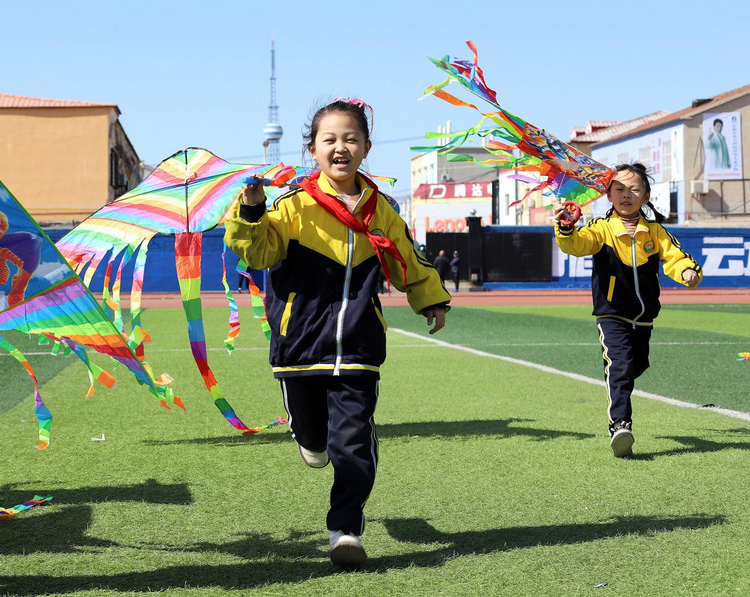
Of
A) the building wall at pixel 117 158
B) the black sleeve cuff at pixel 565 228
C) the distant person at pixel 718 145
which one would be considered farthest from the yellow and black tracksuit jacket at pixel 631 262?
the distant person at pixel 718 145

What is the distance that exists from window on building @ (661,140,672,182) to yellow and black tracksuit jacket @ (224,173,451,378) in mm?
48677

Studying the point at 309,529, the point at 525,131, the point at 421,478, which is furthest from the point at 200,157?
the point at 309,529

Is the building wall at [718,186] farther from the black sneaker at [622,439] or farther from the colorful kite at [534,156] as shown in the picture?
the black sneaker at [622,439]

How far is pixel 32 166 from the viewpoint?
49375 millimetres

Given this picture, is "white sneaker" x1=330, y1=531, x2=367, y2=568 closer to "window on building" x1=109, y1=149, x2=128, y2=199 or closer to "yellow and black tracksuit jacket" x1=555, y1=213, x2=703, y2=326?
"yellow and black tracksuit jacket" x1=555, y1=213, x2=703, y2=326

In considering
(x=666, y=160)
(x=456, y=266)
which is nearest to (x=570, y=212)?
(x=456, y=266)

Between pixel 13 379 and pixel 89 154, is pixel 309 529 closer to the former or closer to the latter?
pixel 13 379

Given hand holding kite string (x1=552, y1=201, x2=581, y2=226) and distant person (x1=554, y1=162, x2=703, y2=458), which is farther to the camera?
distant person (x1=554, y1=162, x2=703, y2=458)

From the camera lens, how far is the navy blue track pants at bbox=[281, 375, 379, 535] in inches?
147

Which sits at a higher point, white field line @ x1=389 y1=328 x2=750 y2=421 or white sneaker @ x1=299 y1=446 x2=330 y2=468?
white sneaker @ x1=299 y1=446 x2=330 y2=468

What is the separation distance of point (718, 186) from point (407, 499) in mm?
47173

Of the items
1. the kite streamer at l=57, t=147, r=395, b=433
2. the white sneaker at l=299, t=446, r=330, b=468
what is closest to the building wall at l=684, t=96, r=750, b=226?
the kite streamer at l=57, t=147, r=395, b=433

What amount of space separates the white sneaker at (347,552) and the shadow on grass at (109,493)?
52.2 inches

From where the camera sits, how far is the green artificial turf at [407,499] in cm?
350
